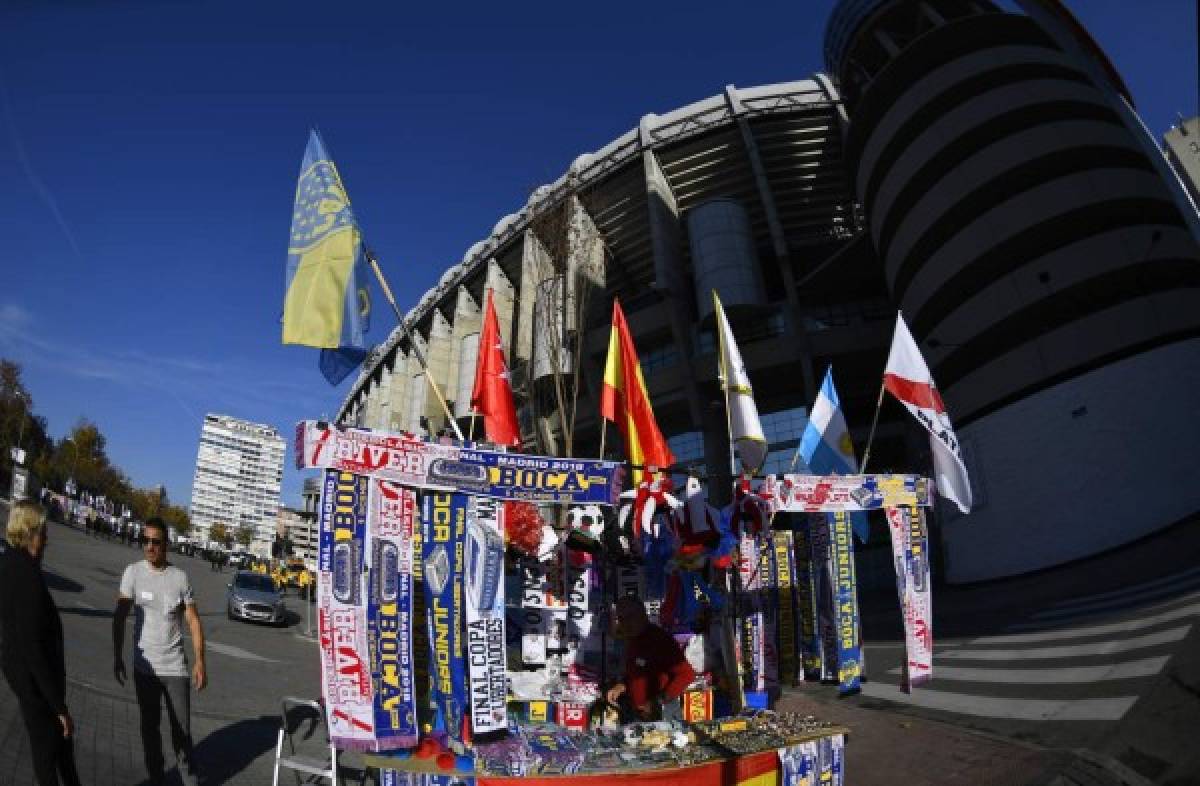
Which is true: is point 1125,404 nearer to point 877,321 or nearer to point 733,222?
point 877,321

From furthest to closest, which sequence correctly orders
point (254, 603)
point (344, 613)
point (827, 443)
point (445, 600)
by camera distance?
point (254, 603)
point (827, 443)
point (445, 600)
point (344, 613)

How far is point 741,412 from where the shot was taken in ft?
24.5

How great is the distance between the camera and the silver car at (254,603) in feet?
57.0

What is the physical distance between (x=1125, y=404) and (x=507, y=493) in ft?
76.1

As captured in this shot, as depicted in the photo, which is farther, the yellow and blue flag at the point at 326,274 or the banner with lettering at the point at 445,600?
the yellow and blue flag at the point at 326,274

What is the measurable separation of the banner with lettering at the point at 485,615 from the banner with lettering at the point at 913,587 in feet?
16.9

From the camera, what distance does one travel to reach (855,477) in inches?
312

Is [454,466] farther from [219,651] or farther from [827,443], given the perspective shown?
[219,651]

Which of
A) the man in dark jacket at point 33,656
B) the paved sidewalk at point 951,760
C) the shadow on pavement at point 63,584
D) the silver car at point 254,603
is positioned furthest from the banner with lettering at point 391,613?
the silver car at point 254,603

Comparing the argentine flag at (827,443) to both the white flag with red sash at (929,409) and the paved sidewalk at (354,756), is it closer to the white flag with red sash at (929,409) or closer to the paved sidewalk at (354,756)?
the white flag with red sash at (929,409)

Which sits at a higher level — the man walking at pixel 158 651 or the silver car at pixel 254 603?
the man walking at pixel 158 651

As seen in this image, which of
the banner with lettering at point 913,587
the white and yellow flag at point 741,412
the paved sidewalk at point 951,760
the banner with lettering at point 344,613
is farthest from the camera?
the banner with lettering at point 913,587

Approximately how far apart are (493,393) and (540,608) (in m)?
2.98

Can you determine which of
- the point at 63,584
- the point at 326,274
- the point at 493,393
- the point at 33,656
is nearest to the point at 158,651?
the point at 33,656
